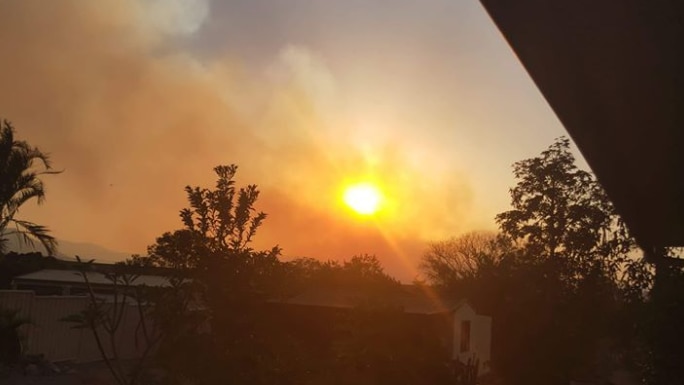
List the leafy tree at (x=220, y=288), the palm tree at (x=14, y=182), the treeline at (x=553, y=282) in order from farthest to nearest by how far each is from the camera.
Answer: the treeline at (x=553, y=282) → the palm tree at (x=14, y=182) → the leafy tree at (x=220, y=288)

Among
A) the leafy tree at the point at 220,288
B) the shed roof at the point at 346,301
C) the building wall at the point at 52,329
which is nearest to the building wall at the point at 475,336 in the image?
the shed roof at the point at 346,301

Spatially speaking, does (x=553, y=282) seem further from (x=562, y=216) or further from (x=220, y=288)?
(x=220, y=288)

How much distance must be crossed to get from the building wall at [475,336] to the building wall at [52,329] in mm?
16295

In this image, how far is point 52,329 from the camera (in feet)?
67.7

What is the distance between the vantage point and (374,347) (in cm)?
1459

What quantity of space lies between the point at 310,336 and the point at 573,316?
45.2 feet

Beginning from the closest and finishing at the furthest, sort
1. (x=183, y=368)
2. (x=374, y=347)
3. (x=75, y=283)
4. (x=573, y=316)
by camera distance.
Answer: (x=183, y=368) → (x=374, y=347) → (x=75, y=283) → (x=573, y=316)

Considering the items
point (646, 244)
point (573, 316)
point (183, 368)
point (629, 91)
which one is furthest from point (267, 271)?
point (573, 316)

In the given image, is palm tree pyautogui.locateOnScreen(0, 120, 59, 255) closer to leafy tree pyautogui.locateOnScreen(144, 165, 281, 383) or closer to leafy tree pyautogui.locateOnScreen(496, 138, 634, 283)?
leafy tree pyautogui.locateOnScreen(144, 165, 281, 383)

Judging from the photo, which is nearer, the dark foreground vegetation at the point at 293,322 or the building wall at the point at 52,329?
the dark foreground vegetation at the point at 293,322

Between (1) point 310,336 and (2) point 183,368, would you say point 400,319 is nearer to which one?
(2) point 183,368

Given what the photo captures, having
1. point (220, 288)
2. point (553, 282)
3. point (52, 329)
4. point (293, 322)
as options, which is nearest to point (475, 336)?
point (553, 282)

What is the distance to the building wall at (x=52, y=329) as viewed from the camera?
19.6 meters

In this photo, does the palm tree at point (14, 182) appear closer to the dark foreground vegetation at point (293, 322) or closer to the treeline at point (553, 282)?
the dark foreground vegetation at point (293, 322)
